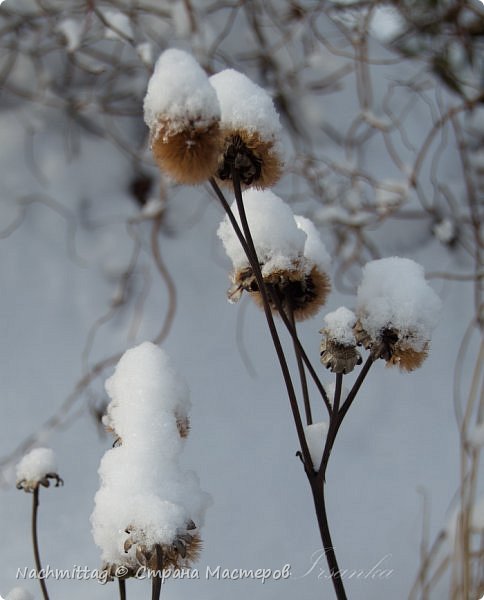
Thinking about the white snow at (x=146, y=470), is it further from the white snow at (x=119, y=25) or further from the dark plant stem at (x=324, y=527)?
the white snow at (x=119, y=25)

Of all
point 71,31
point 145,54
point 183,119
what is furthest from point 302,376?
point 71,31

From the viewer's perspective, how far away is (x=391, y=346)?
0.89ft

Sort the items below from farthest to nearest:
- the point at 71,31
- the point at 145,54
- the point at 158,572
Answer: the point at 71,31 < the point at 145,54 < the point at 158,572

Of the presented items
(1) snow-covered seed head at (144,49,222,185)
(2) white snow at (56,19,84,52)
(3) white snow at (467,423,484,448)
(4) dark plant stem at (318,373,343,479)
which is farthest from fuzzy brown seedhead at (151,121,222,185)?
(2) white snow at (56,19,84,52)

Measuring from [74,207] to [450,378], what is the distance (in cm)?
68

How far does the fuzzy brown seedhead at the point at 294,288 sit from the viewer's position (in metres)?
0.29

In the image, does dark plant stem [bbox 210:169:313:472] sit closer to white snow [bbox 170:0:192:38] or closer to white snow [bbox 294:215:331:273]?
white snow [bbox 294:215:331:273]

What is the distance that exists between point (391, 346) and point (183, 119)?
13 centimetres

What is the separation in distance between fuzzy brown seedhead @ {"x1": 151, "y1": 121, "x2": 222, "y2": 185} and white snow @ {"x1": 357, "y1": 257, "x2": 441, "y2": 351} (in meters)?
0.09

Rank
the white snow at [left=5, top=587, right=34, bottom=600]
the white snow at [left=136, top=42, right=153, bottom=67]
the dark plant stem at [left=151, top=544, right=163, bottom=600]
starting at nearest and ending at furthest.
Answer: the dark plant stem at [left=151, top=544, right=163, bottom=600] → the white snow at [left=5, top=587, right=34, bottom=600] → the white snow at [left=136, top=42, right=153, bottom=67]

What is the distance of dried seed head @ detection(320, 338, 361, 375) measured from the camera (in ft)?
0.87

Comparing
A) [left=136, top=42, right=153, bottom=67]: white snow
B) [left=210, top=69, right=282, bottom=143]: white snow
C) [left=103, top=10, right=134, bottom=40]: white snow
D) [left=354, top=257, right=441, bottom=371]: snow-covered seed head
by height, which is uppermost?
[left=103, top=10, right=134, bottom=40]: white snow

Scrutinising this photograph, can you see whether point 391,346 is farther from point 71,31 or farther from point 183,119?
Answer: point 71,31

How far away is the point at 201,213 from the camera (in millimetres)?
1103
